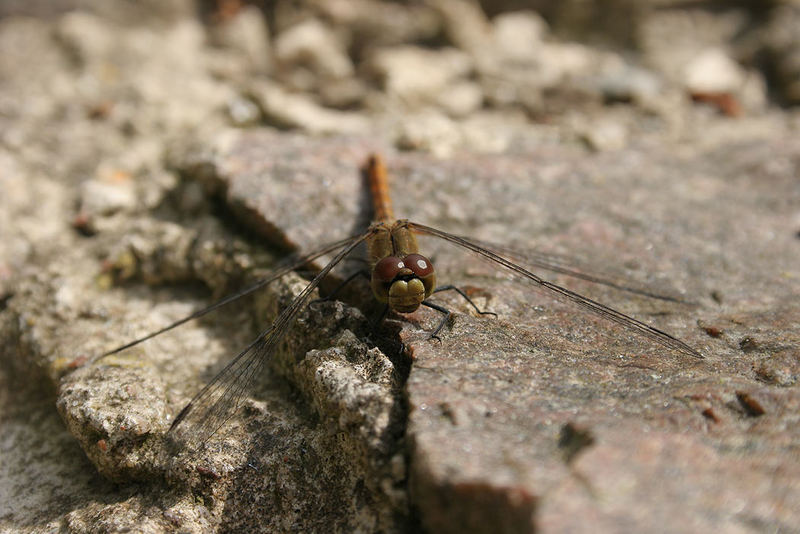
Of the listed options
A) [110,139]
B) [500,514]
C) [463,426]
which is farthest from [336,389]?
[110,139]

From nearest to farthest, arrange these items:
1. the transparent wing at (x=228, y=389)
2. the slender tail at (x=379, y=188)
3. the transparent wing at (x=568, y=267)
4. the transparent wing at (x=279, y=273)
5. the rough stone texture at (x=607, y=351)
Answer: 1. the rough stone texture at (x=607, y=351)
2. the transparent wing at (x=228, y=389)
3. the transparent wing at (x=279, y=273)
4. the transparent wing at (x=568, y=267)
5. the slender tail at (x=379, y=188)

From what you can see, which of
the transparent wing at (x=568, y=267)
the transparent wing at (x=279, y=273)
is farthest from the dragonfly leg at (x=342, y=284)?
the transparent wing at (x=568, y=267)

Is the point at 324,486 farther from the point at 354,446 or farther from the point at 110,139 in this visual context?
the point at 110,139

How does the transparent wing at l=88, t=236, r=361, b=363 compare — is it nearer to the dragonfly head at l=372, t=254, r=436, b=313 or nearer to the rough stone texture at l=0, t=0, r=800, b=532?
the rough stone texture at l=0, t=0, r=800, b=532

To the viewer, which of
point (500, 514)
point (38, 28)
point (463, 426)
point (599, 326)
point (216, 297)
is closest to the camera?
point (500, 514)

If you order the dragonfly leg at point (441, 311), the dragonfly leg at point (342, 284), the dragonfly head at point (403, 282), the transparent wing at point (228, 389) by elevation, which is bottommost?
the transparent wing at point (228, 389)

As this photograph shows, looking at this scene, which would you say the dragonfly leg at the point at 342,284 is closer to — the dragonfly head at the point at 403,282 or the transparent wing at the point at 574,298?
the dragonfly head at the point at 403,282

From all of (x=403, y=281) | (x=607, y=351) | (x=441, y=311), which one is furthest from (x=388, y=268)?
(x=607, y=351)
